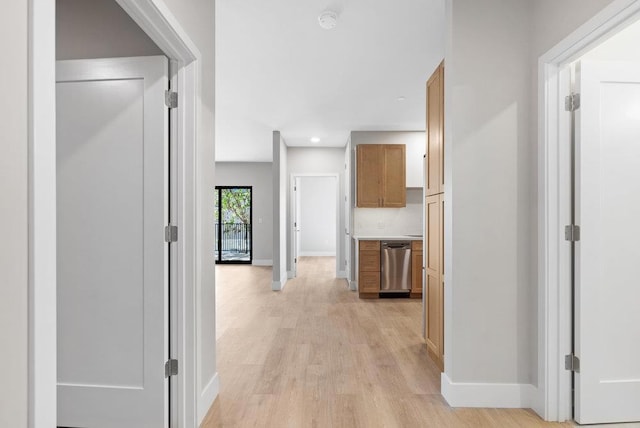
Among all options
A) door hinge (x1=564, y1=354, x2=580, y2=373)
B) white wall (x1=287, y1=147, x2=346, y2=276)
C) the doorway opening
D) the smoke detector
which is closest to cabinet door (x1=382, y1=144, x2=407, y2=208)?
white wall (x1=287, y1=147, x2=346, y2=276)

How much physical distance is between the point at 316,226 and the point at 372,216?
17.1 ft

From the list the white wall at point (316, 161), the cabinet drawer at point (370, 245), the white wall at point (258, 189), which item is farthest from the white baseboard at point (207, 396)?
the white wall at point (258, 189)

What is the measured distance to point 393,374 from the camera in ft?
8.98

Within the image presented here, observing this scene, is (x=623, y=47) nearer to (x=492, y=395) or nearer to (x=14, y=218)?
(x=492, y=395)

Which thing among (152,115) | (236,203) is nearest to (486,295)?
(152,115)

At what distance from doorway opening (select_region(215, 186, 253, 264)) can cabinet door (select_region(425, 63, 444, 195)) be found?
23.0 feet

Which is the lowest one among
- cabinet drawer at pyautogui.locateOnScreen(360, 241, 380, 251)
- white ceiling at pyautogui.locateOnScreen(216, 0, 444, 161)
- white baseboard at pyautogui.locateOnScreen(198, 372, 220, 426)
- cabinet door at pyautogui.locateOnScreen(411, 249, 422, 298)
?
white baseboard at pyautogui.locateOnScreen(198, 372, 220, 426)

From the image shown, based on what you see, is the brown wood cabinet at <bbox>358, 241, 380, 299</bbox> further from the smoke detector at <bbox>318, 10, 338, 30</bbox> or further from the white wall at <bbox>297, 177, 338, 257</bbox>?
the white wall at <bbox>297, 177, 338, 257</bbox>

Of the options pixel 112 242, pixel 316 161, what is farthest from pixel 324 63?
pixel 316 161

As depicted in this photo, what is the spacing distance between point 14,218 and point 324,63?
3.08m

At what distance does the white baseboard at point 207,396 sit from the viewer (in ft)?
6.81

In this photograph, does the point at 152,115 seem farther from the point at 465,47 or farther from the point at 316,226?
the point at 316,226

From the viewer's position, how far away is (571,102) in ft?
6.86

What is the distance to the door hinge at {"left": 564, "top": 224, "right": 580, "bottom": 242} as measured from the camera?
2.06m
